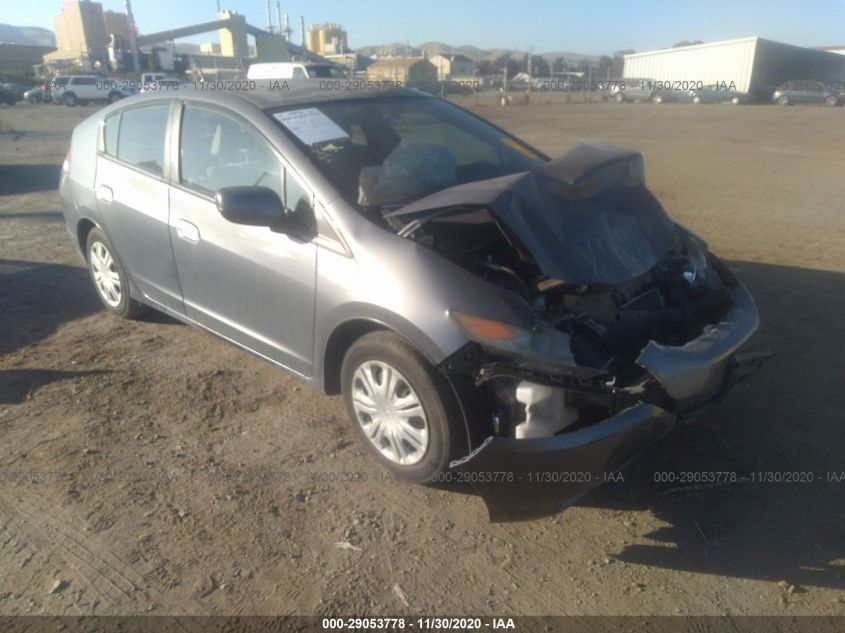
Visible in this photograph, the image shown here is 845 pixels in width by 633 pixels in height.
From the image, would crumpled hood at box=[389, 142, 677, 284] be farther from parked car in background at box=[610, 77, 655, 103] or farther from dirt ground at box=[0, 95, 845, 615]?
parked car in background at box=[610, 77, 655, 103]

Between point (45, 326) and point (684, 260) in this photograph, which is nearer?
point (684, 260)

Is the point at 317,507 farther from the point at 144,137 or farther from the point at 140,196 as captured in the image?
the point at 144,137

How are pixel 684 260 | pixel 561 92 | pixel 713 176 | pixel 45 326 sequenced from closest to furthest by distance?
pixel 684 260, pixel 45 326, pixel 713 176, pixel 561 92

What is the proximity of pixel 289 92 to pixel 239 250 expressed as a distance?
111 centimetres

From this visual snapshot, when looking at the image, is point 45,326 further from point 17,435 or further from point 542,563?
point 542,563

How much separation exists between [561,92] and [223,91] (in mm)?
51503

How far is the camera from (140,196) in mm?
4188

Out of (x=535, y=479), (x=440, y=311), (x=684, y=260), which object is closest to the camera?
(x=535, y=479)

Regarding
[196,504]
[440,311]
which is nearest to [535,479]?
[440,311]

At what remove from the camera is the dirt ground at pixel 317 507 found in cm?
251

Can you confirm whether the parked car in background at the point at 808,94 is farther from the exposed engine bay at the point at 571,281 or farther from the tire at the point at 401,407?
the tire at the point at 401,407

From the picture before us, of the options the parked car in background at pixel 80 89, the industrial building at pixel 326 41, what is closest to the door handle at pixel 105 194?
the parked car in background at pixel 80 89

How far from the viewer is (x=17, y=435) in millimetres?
3566

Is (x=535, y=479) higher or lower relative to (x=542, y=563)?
higher
